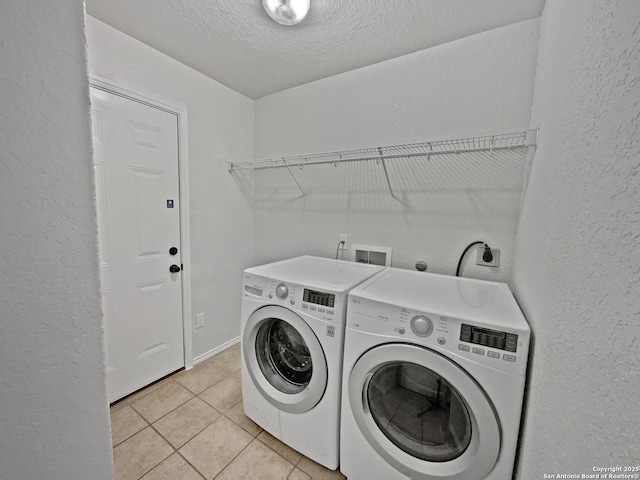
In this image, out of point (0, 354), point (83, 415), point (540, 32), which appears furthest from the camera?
point (540, 32)

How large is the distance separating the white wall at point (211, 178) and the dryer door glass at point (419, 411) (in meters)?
1.67

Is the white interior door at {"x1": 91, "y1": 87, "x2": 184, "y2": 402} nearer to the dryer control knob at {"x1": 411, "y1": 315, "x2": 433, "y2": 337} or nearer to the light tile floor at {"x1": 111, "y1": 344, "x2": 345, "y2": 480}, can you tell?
the light tile floor at {"x1": 111, "y1": 344, "x2": 345, "y2": 480}

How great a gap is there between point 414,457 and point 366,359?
44 cm

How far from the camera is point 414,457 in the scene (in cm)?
104

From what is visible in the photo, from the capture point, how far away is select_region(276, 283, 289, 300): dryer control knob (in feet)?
4.27

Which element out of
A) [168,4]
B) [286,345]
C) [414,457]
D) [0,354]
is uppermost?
[168,4]

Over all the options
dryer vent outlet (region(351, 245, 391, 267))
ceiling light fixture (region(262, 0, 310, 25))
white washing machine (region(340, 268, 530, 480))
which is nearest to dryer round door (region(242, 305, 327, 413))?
white washing machine (region(340, 268, 530, 480))

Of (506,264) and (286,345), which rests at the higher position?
(506,264)

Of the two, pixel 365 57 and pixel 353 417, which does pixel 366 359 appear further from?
pixel 365 57

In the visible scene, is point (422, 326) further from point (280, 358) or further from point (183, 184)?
point (183, 184)

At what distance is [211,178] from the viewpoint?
2.15 m

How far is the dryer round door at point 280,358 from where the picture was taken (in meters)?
1.30

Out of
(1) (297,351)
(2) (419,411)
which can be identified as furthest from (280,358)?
(2) (419,411)

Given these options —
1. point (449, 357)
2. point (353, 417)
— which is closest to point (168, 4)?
point (449, 357)
